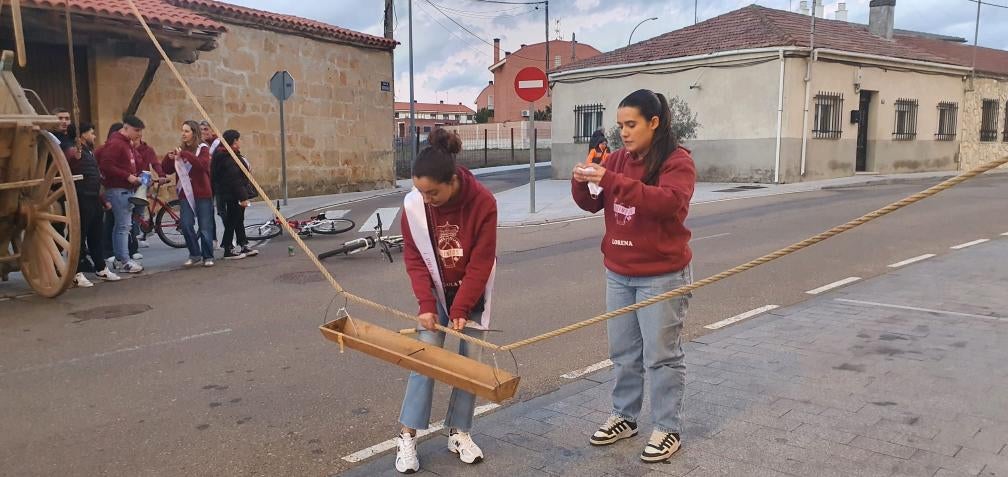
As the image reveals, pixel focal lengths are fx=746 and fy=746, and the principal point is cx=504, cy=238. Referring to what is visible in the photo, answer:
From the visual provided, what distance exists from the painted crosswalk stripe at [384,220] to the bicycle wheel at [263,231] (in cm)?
176

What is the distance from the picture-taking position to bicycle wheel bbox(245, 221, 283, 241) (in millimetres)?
11180

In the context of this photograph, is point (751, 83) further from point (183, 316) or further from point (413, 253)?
point (413, 253)

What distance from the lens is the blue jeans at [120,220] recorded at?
8820 millimetres

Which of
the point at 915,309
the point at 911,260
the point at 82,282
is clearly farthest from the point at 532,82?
the point at 915,309

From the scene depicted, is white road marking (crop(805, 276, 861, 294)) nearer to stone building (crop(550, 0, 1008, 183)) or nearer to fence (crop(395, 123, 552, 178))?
stone building (crop(550, 0, 1008, 183))

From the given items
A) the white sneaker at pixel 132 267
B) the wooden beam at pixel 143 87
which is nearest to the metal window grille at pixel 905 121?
the wooden beam at pixel 143 87

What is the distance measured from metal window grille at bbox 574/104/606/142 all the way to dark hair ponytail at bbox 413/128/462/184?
22.5 metres

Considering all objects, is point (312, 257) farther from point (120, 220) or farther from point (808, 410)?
point (120, 220)

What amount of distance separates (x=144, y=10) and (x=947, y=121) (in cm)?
2666

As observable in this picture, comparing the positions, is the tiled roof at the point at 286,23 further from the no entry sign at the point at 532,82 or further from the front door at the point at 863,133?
the front door at the point at 863,133

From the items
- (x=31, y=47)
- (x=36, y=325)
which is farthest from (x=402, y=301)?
(x=31, y=47)

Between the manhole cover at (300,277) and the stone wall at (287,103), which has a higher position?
the stone wall at (287,103)

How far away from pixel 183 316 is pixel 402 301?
6.52 ft

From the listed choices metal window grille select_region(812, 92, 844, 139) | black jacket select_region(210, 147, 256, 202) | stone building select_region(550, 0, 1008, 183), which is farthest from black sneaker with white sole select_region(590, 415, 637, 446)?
metal window grille select_region(812, 92, 844, 139)
